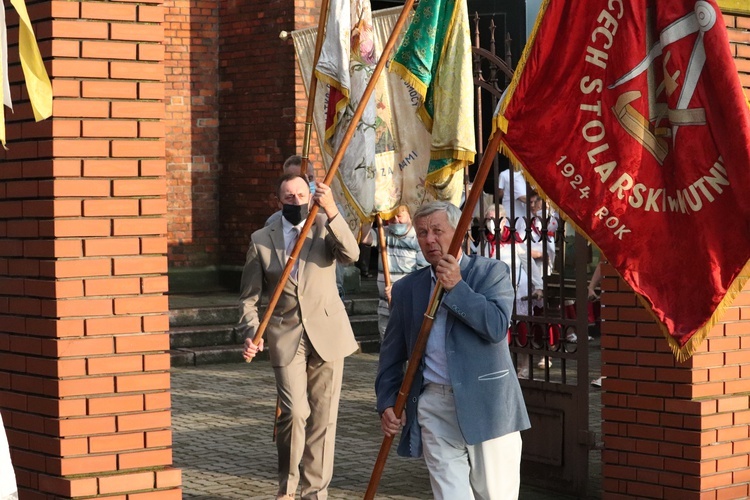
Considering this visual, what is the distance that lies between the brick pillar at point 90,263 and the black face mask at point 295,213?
2.18 metres

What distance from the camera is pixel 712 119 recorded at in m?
5.80

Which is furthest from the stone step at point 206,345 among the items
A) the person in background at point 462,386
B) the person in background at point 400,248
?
the person in background at point 462,386

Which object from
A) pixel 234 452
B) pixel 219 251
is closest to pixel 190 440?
pixel 234 452

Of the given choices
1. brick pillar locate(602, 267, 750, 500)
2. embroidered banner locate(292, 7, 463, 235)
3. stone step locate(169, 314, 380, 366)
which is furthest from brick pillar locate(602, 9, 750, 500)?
stone step locate(169, 314, 380, 366)

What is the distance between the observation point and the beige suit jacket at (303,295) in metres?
7.61

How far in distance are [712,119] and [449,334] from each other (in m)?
1.55

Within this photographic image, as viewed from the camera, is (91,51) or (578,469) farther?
(578,469)

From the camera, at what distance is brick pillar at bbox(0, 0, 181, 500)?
17.3 ft

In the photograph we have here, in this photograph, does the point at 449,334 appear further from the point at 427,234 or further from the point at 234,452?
the point at 234,452

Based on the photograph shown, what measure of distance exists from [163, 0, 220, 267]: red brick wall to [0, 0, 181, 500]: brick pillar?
10462 millimetres

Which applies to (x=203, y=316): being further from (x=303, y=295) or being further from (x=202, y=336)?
(x=303, y=295)

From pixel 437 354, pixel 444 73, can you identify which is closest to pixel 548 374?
pixel 444 73

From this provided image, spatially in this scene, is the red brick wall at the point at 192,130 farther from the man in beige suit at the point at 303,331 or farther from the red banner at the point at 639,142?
the red banner at the point at 639,142

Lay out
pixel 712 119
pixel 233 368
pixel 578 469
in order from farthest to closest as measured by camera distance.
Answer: pixel 233 368
pixel 578 469
pixel 712 119
